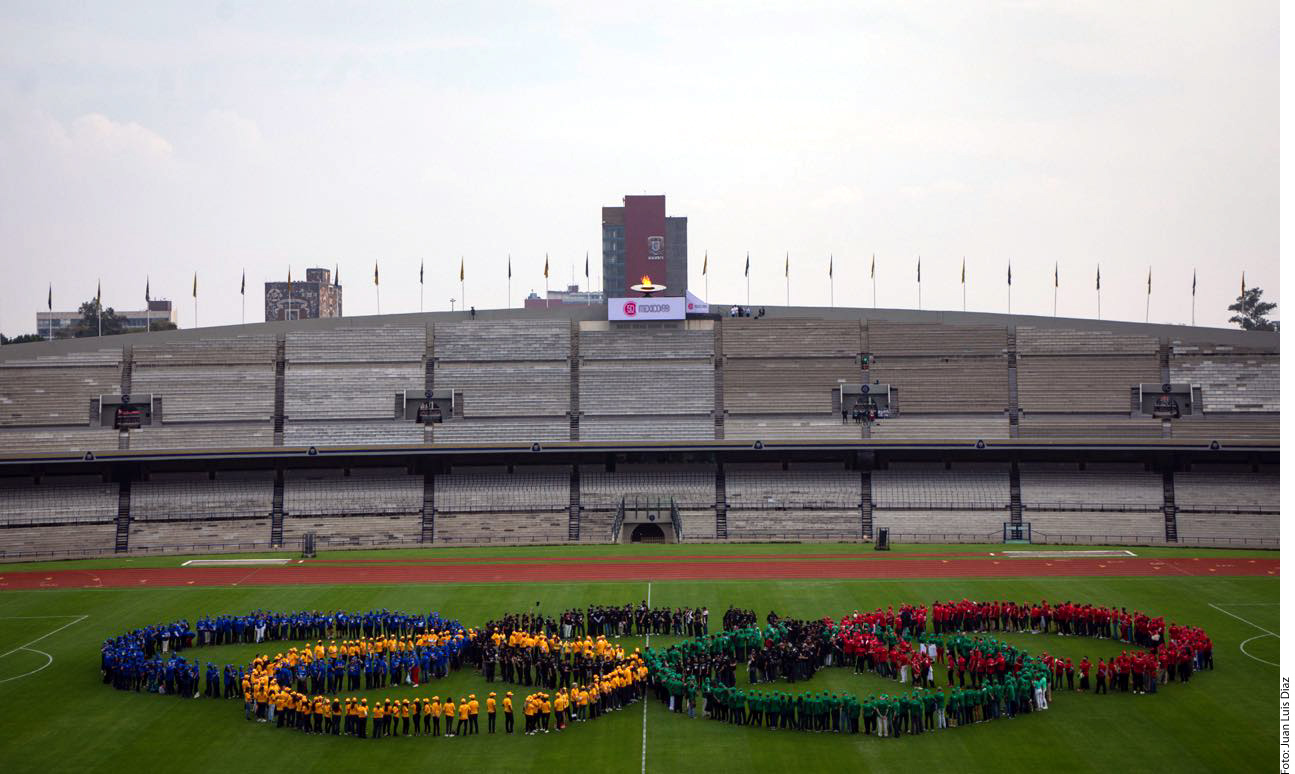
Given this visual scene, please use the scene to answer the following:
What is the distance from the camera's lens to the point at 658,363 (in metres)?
68.2

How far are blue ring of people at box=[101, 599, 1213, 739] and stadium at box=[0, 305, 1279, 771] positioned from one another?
59cm

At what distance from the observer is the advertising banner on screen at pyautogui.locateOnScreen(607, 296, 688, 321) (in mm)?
69125

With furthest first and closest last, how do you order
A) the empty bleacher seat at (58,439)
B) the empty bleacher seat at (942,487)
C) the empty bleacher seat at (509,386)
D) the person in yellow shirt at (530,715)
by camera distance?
the empty bleacher seat at (509,386), the empty bleacher seat at (58,439), the empty bleacher seat at (942,487), the person in yellow shirt at (530,715)

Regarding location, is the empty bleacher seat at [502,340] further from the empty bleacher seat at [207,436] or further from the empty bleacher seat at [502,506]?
the empty bleacher seat at [207,436]

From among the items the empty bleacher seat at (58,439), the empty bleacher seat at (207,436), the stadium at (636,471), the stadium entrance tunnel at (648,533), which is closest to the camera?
the stadium at (636,471)

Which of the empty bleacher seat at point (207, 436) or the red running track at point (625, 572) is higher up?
the empty bleacher seat at point (207, 436)

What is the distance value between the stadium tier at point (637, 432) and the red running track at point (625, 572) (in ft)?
25.5

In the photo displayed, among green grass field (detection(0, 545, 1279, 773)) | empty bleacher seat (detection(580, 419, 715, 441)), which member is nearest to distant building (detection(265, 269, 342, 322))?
empty bleacher seat (detection(580, 419, 715, 441))

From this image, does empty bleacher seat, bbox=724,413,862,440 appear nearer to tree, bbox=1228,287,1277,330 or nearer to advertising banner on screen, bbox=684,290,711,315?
advertising banner on screen, bbox=684,290,711,315

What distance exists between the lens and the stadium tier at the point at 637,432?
59594mm

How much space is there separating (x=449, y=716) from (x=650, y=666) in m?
5.69

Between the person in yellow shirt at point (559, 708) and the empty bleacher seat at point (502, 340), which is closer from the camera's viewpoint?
the person in yellow shirt at point (559, 708)

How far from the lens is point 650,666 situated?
3066 cm

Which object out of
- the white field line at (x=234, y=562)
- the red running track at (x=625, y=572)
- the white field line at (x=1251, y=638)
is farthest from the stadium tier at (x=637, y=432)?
the white field line at (x=1251, y=638)
